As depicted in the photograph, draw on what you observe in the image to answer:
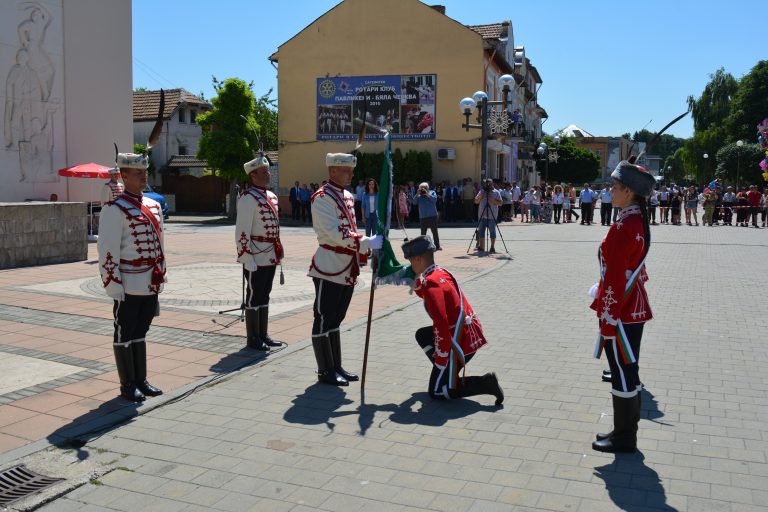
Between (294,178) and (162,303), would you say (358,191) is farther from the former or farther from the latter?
(162,303)

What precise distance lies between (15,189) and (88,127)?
10.1 feet

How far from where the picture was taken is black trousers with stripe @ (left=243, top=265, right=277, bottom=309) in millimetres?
7156

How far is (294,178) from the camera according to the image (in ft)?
114

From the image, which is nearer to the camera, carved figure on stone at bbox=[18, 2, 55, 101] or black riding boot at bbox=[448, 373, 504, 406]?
black riding boot at bbox=[448, 373, 504, 406]

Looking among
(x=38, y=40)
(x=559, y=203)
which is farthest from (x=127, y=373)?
(x=559, y=203)

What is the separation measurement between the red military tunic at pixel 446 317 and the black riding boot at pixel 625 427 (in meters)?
1.31

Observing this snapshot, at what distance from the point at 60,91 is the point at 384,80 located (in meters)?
15.8

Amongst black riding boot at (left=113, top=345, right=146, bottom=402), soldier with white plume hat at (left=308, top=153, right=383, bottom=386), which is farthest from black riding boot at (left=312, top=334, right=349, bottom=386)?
black riding boot at (left=113, top=345, right=146, bottom=402)

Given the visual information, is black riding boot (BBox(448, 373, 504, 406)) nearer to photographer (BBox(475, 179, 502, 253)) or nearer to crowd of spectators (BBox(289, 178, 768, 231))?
photographer (BBox(475, 179, 502, 253))

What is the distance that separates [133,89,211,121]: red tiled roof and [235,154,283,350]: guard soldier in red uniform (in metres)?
34.5

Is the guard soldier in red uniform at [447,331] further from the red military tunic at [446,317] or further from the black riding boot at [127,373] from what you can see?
the black riding boot at [127,373]

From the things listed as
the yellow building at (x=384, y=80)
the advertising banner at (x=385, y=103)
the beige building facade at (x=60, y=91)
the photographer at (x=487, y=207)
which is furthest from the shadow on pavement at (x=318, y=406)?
the yellow building at (x=384, y=80)

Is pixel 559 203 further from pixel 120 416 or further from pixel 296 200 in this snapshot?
pixel 120 416

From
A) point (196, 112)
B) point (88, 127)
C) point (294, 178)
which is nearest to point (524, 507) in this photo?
point (88, 127)
